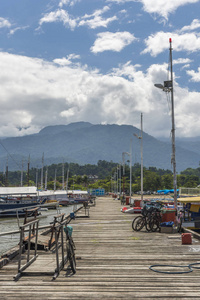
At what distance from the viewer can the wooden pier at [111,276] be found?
301 inches

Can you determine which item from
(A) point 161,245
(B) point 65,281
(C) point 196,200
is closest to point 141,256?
(A) point 161,245

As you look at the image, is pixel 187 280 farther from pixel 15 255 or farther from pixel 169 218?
pixel 169 218

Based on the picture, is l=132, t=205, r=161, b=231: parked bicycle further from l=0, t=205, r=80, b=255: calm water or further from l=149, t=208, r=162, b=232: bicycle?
l=0, t=205, r=80, b=255: calm water

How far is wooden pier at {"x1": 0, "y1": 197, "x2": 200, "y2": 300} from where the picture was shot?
25.1ft

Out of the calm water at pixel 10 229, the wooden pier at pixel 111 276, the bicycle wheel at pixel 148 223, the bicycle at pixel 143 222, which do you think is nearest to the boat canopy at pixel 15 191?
the calm water at pixel 10 229

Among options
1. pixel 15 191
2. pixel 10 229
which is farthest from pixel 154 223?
pixel 15 191

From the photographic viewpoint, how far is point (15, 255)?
1207 centimetres

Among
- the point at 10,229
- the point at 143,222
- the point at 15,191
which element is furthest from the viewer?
the point at 15,191

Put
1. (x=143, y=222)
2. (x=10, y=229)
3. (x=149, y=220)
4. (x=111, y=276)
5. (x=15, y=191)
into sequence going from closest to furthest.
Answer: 1. (x=111, y=276)
2. (x=149, y=220)
3. (x=143, y=222)
4. (x=10, y=229)
5. (x=15, y=191)

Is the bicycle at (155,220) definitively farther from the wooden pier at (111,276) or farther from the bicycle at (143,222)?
the wooden pier at (111,276)

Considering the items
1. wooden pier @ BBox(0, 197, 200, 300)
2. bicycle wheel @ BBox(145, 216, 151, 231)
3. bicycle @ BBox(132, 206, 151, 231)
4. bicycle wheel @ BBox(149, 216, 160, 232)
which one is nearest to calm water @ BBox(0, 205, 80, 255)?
wooden pier @ BBox(0, 197, 200, 300)

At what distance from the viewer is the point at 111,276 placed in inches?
358

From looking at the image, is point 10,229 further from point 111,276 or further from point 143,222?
point 111,276

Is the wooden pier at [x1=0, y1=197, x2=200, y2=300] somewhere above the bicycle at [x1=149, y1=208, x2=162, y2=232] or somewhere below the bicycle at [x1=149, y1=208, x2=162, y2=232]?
below
